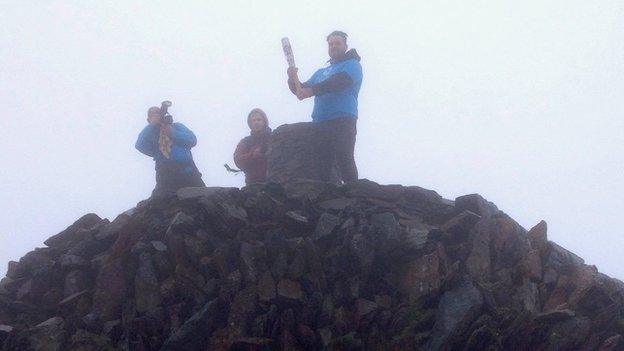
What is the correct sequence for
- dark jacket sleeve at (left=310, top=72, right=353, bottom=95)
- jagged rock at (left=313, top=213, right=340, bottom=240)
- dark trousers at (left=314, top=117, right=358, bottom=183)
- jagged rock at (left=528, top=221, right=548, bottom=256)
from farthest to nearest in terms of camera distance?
dark trousers at (left=314, top=117, right=358, bottom=183), dark jacket sleeve at (left=310, top=72, right=353, bottom=95), jagged rock at (left=528, top=221, right=548, bottom=256), jagged rock at (left=313, top=213, right=340, bottom=240)

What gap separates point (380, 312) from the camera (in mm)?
9969

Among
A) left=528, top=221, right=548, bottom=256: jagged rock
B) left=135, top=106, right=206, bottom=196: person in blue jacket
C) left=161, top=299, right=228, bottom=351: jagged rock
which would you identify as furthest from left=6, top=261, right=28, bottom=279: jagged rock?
left=528, top=221, right=548, bottom=256: jagged rock

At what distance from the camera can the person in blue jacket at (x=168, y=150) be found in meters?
13.5

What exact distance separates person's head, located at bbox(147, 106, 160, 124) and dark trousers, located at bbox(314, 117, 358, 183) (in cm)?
335

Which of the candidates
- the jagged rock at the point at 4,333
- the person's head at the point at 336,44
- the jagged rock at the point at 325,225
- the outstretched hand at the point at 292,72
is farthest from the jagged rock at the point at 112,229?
the person's head at the point at 336,44

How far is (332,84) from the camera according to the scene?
480 inches

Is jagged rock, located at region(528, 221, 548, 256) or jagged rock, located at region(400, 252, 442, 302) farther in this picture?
jagged rock, located at region(528, 221, 548, 256)

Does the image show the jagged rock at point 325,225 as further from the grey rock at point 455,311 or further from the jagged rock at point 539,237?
the jagged rock at point 539,237

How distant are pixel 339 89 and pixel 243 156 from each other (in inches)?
108

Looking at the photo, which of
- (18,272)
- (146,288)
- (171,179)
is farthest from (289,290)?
(18,272)

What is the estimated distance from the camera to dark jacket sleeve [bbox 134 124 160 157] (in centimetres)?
1348

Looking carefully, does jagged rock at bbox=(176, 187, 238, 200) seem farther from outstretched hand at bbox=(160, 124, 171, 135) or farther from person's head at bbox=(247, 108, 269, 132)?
person's head at bbox=(247, 108, 269, 132)

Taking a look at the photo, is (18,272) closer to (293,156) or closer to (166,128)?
(166,128)

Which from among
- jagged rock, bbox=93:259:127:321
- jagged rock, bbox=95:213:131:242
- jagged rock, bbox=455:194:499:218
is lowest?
jagged rock, bbox=93:259:127:321
